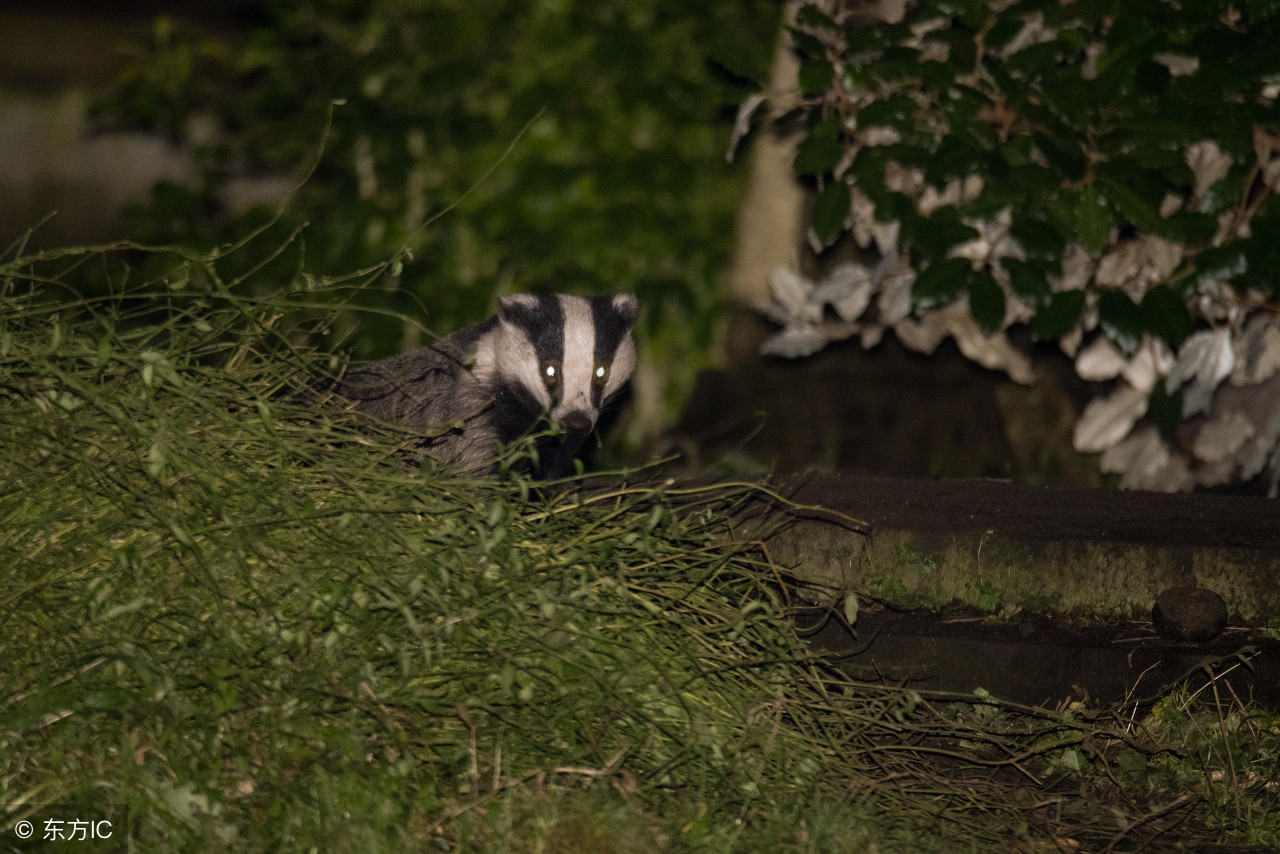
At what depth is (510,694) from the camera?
7.16 feet

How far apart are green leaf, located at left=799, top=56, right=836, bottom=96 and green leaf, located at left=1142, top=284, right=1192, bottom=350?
1.02 m

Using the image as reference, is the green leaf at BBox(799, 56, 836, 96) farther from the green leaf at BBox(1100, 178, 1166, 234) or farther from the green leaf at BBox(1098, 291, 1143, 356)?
the green leaf at BBox(1098, 291, 1143, 356)

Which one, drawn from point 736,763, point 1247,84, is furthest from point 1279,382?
point 736,763

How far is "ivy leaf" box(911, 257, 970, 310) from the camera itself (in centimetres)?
319

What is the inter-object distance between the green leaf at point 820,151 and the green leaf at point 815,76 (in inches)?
3.9

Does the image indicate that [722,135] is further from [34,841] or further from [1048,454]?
[34,841]

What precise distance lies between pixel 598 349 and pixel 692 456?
6.22 ft

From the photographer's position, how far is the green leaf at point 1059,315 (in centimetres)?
314

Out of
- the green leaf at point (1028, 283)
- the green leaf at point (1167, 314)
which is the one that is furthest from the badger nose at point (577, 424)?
the green leaf at point (1167, 314)

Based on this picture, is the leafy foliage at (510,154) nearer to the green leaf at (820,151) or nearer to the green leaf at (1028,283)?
the green leaf at (820,151)

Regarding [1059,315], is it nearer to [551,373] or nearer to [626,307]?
[626,307]

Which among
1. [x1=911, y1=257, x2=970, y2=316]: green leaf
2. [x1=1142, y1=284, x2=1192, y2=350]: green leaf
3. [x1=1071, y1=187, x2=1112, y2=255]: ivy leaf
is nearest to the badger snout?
[x1=911, y1=257, x2=970, y2=316]: green leaf

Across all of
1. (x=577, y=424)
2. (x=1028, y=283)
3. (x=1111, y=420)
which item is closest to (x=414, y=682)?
(x=577, y=424)

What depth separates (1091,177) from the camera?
10.5 ft
